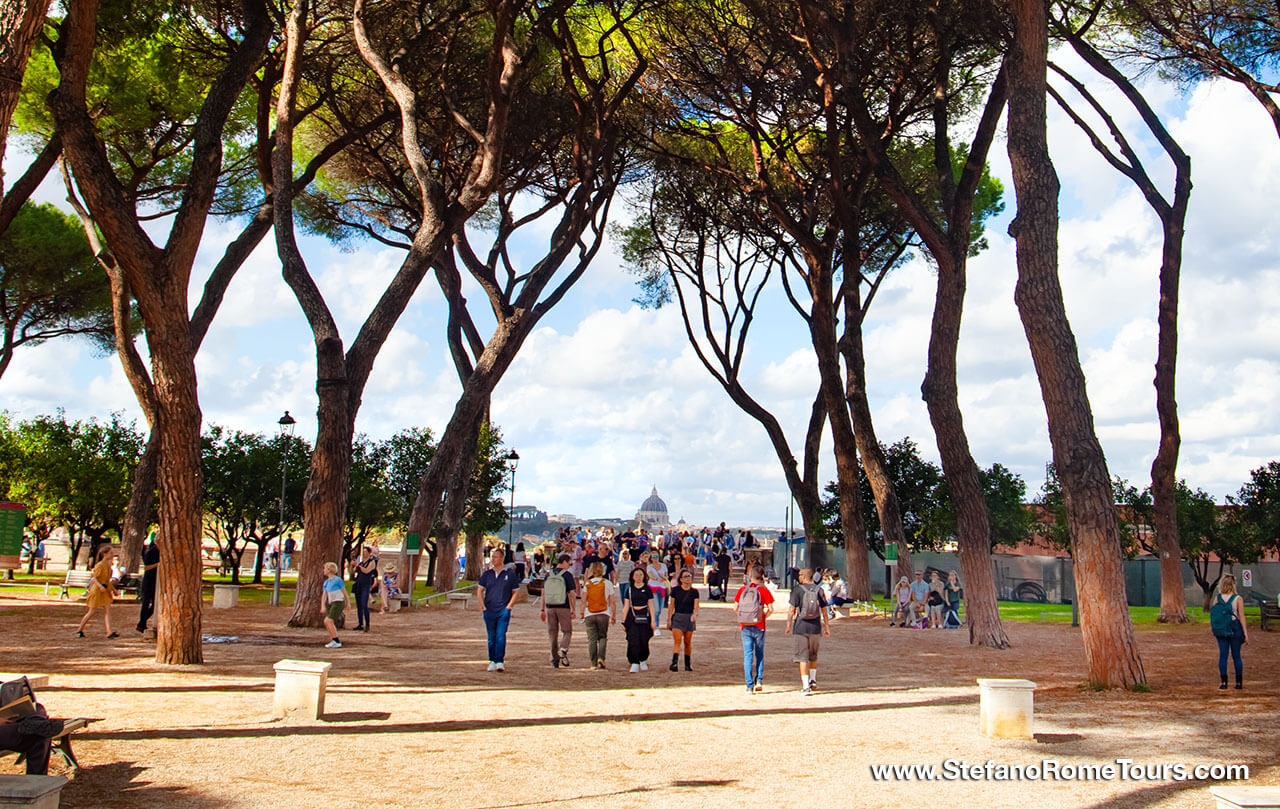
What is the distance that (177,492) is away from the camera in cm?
1093

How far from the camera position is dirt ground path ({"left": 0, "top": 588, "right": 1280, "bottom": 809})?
20.5 ft

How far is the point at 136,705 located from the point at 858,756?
225 inches

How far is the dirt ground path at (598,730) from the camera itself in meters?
6.25

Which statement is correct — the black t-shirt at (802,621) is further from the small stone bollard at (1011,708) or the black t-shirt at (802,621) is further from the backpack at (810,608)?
the small stone bollard at (1011,708)

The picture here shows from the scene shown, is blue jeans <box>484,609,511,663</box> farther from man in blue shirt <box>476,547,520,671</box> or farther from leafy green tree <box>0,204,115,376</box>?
leafy green tree <box>0,204,115,376</box>

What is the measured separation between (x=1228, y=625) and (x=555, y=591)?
23.9ft

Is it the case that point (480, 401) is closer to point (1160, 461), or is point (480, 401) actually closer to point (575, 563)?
point (575, 563)

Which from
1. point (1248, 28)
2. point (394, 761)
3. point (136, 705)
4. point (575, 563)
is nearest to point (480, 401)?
point (575, 563)

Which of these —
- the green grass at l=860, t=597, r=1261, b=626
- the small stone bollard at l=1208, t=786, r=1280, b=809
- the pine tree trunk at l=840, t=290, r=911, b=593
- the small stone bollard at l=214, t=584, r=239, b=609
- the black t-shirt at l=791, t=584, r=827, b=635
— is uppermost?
the pine tree trunk at l=840, t=290, r=911, b=593

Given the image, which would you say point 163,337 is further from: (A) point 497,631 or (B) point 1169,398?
(B) point 1169,398

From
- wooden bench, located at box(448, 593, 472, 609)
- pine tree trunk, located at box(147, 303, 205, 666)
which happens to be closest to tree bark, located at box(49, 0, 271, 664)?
pine tree trunk, located at box(147, 303, 205, 666)

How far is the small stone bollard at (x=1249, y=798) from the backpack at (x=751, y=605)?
228 inches

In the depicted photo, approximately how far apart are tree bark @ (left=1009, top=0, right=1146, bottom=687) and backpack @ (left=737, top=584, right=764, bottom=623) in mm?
3265

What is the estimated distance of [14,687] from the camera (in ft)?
19.7
